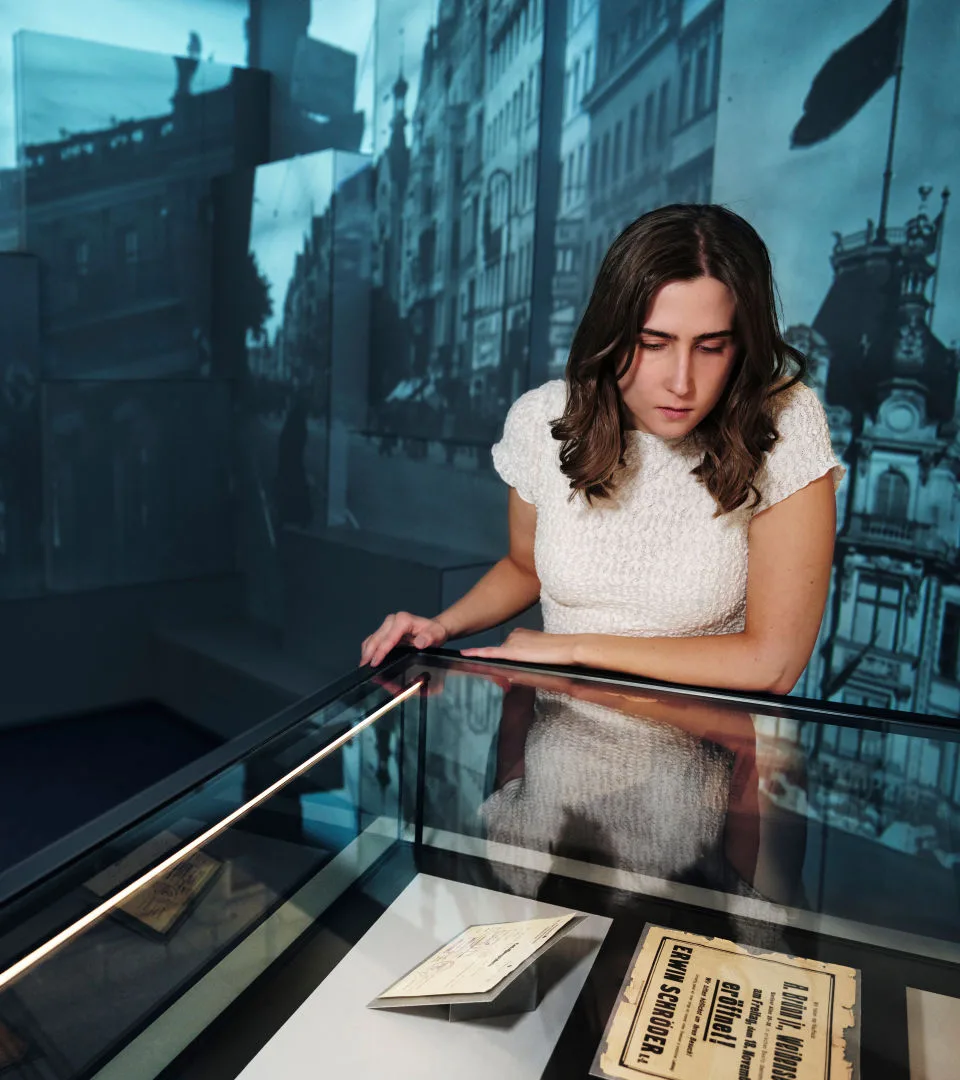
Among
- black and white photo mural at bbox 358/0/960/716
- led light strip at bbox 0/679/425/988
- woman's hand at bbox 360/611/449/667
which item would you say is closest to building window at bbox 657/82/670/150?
black and white photo mural at bbox 358/0/960/716

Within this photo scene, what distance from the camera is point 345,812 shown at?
33.9 inches

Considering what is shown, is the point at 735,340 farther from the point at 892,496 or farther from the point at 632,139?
the point at 632,139

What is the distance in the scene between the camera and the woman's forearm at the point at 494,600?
147 cm

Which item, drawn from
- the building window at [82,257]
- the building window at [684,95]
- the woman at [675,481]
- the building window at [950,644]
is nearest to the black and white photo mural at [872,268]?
the building window at [950,644]

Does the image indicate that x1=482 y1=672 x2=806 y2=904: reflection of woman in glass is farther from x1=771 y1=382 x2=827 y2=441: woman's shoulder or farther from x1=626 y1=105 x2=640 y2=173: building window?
x1=626 y1=105 x2=640 y2=173: building window

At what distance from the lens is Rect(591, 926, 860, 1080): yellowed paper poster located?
0.58 metres

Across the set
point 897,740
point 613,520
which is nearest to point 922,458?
point 613,520

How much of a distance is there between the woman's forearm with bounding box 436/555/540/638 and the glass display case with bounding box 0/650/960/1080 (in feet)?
1.27

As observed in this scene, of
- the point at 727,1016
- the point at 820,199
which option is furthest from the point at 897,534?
the point at 727,1016

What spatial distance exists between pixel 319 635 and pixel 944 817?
9.85 ft

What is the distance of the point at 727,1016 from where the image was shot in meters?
0.62

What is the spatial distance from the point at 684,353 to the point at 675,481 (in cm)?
24

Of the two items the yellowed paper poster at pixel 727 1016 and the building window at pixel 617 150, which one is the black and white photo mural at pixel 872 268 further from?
the yellowed paper poster at pixel 727 1016

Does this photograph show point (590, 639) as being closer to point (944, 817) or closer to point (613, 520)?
point (613, 520)
